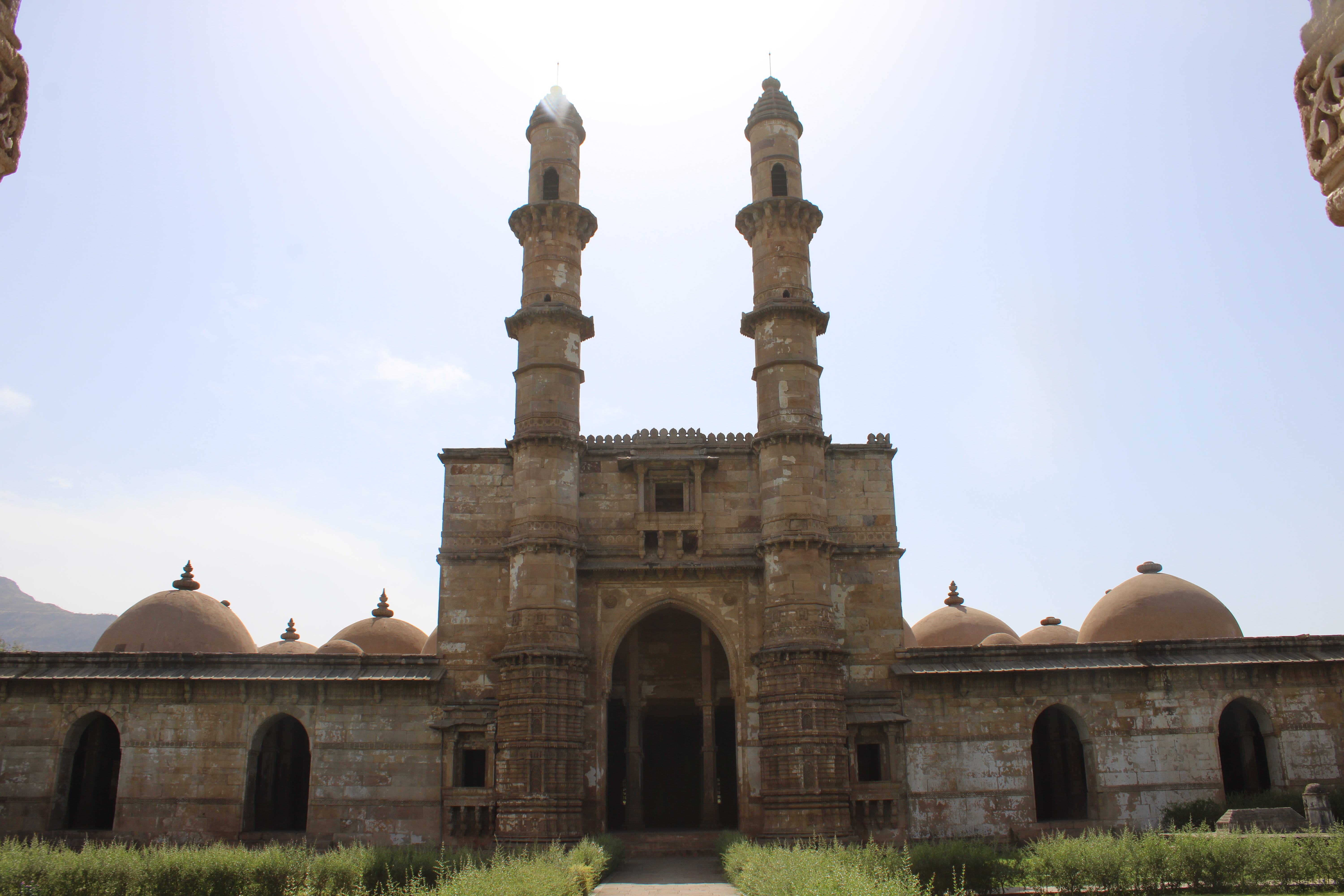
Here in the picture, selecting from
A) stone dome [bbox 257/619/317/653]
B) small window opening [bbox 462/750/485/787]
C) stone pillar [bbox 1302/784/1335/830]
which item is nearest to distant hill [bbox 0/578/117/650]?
stone dome [bbox 257/619/317/653]

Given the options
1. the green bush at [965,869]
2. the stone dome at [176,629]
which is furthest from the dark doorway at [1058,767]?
the stone dome at [176,629]

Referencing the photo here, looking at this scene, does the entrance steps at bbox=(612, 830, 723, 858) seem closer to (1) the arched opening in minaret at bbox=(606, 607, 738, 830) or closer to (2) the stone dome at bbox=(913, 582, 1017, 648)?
(1) the arched opening in minaret at bbox=(606, 607, 738, 830)

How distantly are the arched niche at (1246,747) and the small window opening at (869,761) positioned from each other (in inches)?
252

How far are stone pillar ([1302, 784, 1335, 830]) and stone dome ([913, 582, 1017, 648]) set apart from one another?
8701 mm

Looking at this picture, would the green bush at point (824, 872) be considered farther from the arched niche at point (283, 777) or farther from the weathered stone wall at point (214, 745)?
the arched niche at point (283, 777)

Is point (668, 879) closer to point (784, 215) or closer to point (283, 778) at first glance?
point (283, 778)

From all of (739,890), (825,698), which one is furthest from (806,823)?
(739,890)

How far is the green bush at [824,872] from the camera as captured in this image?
27.5ft

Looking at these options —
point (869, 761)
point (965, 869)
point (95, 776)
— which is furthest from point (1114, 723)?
point (95, 776)

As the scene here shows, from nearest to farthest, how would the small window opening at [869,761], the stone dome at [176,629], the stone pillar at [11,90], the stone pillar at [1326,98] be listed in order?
the stone pillar at [1326,98], the stone pillar at [11,90], the small window opening at [869,761], the stone dome at [176,629]

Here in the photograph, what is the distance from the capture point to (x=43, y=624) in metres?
133

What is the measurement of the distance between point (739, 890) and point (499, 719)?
6516 millimetres

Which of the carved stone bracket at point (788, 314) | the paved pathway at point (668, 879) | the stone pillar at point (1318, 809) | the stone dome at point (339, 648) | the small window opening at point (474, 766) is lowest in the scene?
the paved pathway at point (668, 879)

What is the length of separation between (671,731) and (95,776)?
1266 centimetres
